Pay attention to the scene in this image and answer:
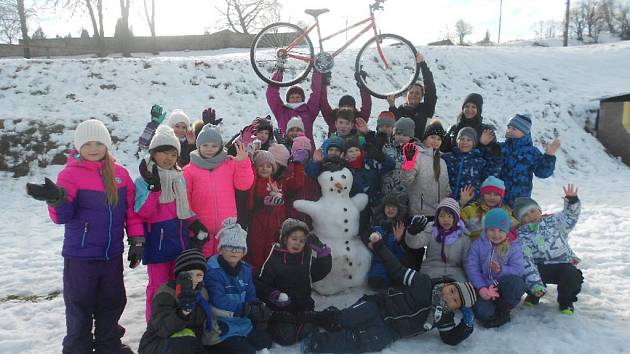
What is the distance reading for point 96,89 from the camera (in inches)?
512

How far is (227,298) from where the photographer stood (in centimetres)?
369

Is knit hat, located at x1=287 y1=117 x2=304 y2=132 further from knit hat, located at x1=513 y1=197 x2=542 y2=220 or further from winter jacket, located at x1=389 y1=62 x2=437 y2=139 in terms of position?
knit hat, located at x1=513 y1=197 x2=542 y2=220

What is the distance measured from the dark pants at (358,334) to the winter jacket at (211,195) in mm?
1315

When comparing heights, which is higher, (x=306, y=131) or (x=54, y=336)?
(x=306, y=131)

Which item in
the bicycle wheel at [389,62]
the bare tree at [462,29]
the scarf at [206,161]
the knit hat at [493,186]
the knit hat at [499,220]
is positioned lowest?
the knit hat at [499,220]

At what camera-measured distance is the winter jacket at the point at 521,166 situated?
16.6 ft

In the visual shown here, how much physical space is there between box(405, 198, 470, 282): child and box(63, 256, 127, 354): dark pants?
2774 millimetres

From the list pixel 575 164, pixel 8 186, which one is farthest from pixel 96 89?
pixel 575 164

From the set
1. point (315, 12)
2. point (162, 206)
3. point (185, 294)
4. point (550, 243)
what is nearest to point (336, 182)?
point (162, 206)

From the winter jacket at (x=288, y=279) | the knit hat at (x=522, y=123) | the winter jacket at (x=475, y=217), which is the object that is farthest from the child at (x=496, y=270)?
the winter jacket at (x=288, y=279)

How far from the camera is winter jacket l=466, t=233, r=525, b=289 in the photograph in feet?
14.3

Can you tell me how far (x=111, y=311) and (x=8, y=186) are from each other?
24.6 ft

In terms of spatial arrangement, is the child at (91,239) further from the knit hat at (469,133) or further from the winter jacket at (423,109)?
the winter jacket at (423,109)

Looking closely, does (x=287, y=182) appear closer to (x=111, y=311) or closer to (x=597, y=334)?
(x=111, y=311)
